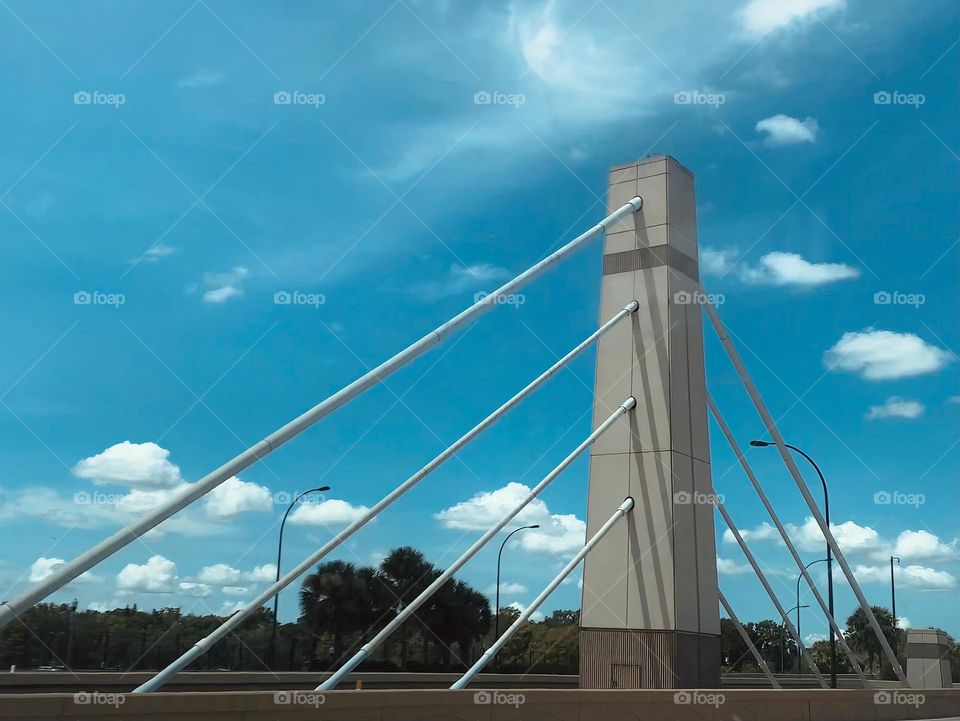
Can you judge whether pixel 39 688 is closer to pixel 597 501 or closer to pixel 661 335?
pixel 597 501

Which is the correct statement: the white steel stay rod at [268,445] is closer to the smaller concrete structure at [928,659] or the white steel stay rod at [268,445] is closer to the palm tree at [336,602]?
the smaller concrete structure at [928,659]

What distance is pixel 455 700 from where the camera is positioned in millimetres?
10781

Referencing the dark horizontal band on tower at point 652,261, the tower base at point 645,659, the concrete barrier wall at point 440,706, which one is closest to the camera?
the concrete barrier wall at point 440,706

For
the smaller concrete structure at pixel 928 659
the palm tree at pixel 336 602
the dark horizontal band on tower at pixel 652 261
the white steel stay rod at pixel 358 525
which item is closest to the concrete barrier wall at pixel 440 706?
the white steel stay rod at pixel 358 525

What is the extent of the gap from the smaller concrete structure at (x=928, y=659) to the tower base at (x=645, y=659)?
48.6 ft

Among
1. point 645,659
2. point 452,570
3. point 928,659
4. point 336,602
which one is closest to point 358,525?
point 452,570

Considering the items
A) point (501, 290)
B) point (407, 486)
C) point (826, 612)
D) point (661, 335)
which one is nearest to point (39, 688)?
point (407, 486)

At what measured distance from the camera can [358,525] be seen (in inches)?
529

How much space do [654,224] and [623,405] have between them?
12.7 feet

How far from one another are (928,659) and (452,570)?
22.7 meters

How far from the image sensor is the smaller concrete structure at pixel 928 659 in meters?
30.5

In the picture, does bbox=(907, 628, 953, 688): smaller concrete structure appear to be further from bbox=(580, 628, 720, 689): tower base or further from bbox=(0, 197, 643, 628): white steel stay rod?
bbox=(0, 197, 643, 628): white steel stay rod

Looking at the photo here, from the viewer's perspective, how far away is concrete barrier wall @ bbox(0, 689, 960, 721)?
25.6ft

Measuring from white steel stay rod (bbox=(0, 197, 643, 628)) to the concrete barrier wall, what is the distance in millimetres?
1546
